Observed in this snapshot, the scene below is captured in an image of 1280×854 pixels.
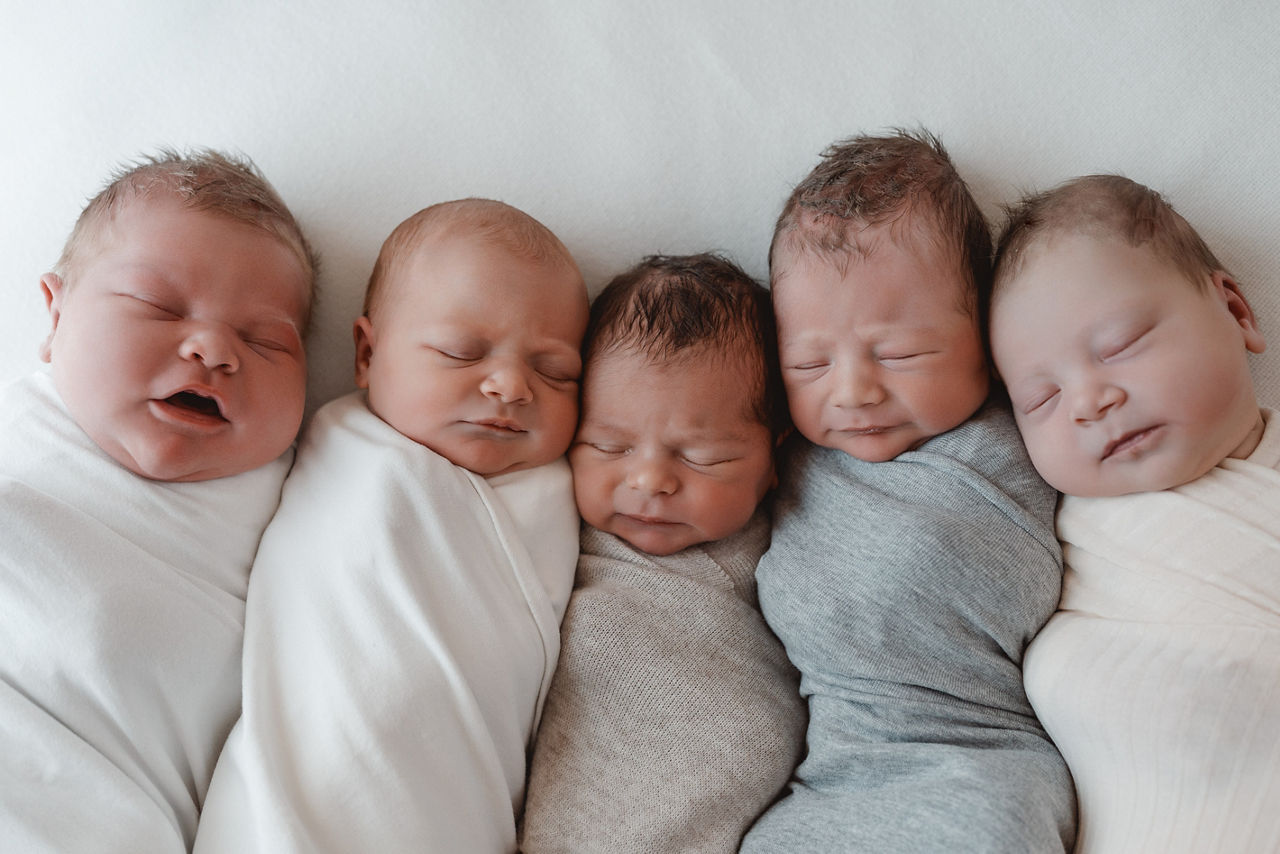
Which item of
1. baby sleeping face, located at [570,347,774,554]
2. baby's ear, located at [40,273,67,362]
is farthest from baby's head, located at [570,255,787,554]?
baby's ear, located at [40,273,67,362]

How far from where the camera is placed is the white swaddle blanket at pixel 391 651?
52.9 inches

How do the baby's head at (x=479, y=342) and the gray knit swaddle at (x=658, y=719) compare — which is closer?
the gray knit swaddle at (x=658, y=719)

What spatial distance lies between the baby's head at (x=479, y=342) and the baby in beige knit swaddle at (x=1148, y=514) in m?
0.75

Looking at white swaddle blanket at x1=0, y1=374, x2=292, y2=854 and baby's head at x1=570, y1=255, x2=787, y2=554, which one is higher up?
baby's head at x1=570, y1=255, x2=787, y2=554

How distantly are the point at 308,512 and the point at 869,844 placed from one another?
3.29 feet

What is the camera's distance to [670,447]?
63.4 inches

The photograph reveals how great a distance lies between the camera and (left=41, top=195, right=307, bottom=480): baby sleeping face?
58.2 inches

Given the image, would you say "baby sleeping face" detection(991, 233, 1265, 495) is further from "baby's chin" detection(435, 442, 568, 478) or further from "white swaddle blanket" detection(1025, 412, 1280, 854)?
"baby's chin" detection(435, 442, 568, 478)

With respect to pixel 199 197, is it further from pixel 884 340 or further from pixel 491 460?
pixel 884 340

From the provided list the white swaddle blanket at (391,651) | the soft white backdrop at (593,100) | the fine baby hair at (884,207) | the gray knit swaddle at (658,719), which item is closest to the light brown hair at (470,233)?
the soft white backdrop at (593,100)

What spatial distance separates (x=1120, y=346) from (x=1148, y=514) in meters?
0.27

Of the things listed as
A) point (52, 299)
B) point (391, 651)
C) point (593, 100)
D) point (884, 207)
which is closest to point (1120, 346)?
point (884, 207)

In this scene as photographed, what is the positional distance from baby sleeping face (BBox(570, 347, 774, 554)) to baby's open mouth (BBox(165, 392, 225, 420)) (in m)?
0.60

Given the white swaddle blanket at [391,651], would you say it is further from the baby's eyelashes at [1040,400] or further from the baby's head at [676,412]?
the baby's eyelashes at [1040,400]
